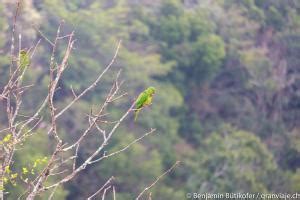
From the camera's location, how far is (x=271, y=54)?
20.9m

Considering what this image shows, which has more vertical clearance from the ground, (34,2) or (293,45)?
(34,2)

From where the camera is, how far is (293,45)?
20.8 meters

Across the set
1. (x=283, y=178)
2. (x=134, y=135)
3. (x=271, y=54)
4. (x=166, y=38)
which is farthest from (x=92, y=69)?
(x=271, y=54)

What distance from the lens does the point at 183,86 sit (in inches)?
766

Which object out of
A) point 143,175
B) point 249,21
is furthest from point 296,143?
point 143,175

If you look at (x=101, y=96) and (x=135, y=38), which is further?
(x=135, y=38)

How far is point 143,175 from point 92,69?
2782 millimetres

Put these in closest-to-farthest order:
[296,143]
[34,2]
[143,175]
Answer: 1. [143,175]
2. [34,2]
3. [296,143]

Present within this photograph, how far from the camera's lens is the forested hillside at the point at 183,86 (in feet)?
50.2

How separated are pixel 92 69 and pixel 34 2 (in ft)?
8.19

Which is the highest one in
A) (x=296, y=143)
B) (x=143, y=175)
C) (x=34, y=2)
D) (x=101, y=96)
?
(x=34, y=2)

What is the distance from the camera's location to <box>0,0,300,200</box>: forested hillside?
50.2ft

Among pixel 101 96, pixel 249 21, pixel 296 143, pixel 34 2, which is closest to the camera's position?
pixel 101 96

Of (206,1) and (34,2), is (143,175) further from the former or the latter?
(206,1)
